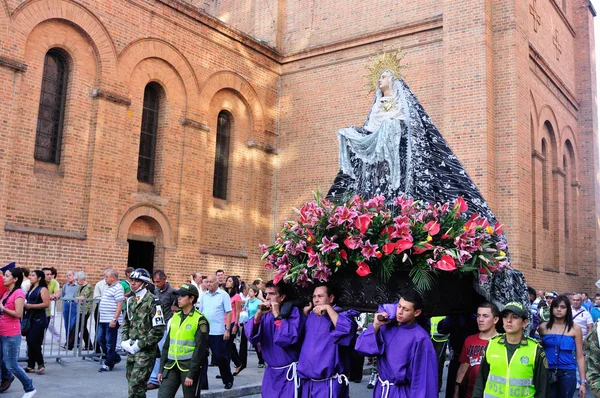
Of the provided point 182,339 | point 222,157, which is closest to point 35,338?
point 182,339

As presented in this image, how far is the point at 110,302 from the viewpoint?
1100 centimetres

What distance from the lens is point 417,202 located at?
479 cm

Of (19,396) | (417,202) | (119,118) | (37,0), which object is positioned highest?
(37,0)

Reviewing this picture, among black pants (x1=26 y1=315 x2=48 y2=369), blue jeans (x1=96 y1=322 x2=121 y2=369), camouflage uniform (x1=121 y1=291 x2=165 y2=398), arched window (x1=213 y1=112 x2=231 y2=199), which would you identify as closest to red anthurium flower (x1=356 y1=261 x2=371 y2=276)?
camouflage uniform (x1=121 y1=291 x2=165 y2=398)

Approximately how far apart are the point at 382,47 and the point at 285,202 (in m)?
6.30

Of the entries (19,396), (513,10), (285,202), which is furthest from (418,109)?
(285,202)

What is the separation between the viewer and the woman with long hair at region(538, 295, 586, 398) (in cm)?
655

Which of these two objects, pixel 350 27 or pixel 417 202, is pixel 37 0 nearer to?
pixel 350 27

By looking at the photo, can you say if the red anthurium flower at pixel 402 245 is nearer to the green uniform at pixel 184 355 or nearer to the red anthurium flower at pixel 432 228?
the red anthurium flower at pixel 432 228

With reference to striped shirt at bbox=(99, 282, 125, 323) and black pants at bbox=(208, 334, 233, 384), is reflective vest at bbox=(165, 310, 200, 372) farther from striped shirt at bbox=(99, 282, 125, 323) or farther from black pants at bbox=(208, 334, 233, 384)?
striped shirt at bbox=(99, 282, 125, 323)

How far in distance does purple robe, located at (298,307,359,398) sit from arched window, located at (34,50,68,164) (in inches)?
493

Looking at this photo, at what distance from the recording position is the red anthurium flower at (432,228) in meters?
4.50

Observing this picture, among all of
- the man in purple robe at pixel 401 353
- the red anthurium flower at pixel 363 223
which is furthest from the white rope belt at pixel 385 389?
the red anthurium flower at pixel 363 223

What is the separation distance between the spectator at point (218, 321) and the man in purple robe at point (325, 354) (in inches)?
168
